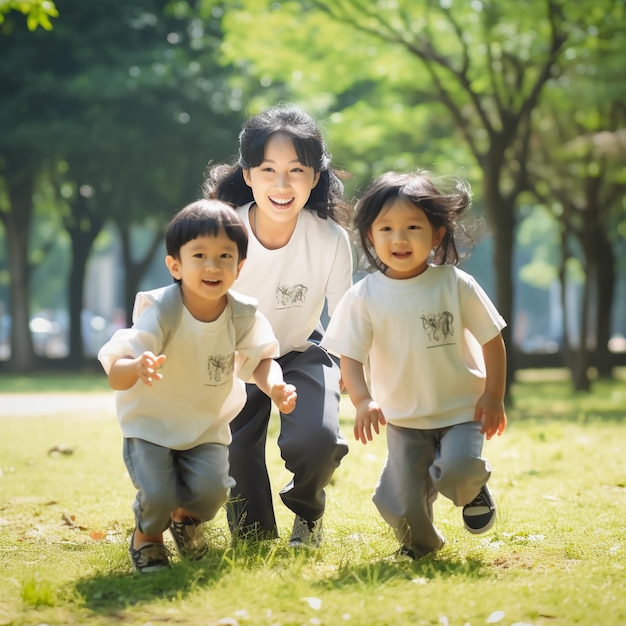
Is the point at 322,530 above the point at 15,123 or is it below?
below

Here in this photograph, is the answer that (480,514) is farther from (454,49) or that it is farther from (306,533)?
(454,49)

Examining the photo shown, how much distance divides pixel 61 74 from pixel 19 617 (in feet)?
75.9

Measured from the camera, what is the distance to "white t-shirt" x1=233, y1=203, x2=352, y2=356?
17.4 feet

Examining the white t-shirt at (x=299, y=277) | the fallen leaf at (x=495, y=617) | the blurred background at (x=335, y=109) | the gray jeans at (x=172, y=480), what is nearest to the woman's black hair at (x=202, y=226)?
the white t-shirt at (x=299, y=277)

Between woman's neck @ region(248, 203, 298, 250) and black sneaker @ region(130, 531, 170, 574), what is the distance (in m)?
1.59

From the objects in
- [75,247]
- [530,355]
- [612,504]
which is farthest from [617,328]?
[612,504]

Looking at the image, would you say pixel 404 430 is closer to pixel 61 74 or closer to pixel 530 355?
pixel 61 74

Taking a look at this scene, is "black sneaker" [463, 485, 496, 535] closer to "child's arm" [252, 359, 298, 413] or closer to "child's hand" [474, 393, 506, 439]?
"child's hand" [474, 393, 506, 439]

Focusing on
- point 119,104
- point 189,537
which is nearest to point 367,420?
point 189,537

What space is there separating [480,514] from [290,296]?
54.8 inches

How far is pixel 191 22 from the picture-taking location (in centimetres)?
2583

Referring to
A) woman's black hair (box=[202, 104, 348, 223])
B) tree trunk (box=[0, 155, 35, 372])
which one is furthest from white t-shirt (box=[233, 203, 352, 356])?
tree trunk (box=[0, 155, 35, 372])

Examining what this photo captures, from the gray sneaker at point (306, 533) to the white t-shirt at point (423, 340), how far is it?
2.33 feet

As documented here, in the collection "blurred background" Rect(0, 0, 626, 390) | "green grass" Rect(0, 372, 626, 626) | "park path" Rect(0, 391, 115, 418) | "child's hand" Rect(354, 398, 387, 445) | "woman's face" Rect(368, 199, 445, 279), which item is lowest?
"park path" Rect(0, 391, 115, 418)
